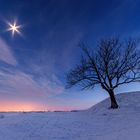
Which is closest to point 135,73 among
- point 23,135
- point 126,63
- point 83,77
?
point 126,63

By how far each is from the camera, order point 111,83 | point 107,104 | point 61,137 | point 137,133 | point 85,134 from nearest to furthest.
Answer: point 137,133
point 61,137
point 85,134
point 111,83
point 107,104

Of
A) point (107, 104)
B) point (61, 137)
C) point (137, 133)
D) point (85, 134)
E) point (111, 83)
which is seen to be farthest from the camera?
point (107, 104)

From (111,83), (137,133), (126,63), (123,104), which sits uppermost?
(126,63)

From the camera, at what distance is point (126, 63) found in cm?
3253

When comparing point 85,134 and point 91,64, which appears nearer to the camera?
point 85,134

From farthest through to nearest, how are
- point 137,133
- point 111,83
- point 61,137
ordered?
point 111,83 < point 61,137 < point 137,133

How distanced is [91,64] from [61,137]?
19.2 m

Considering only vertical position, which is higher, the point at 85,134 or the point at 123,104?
the point at 123,104

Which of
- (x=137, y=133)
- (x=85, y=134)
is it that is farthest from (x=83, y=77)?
(x=137, y=133)

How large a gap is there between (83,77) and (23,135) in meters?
18.7

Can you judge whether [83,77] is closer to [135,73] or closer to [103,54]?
[103,54]

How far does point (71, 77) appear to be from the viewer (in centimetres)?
3366

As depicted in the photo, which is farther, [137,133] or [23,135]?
[23,135]

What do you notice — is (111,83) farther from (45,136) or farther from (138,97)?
(45,136)
